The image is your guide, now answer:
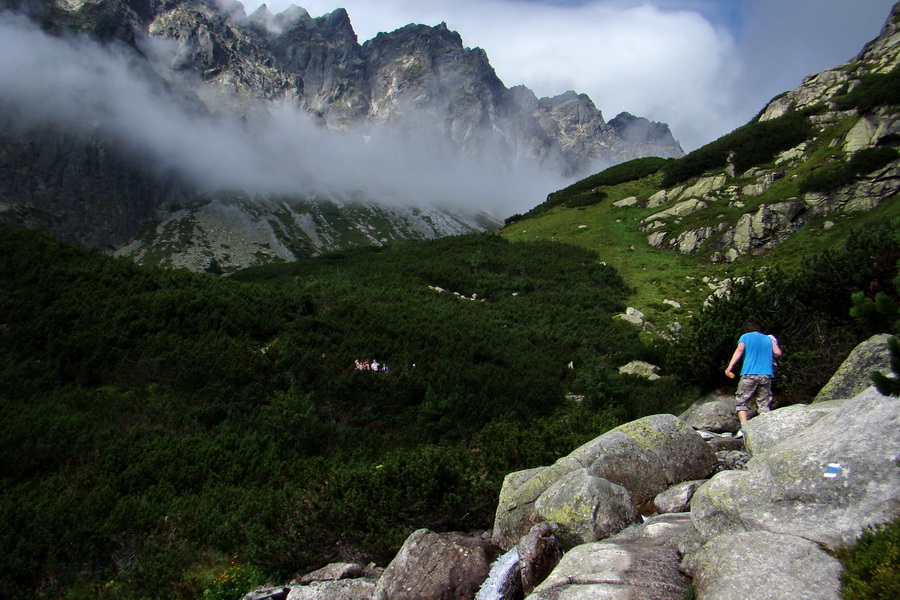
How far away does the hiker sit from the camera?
7898 millimetres

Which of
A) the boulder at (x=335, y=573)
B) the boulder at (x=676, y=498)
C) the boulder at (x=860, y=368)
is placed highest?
the boulder at (x=860, y=368)

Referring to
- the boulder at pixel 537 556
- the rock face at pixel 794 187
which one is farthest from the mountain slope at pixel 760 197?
the boulder at pixel 537 556

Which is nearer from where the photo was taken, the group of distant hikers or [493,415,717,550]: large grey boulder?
[493,415,717,550]: large grey boulder

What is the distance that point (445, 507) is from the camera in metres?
5.98

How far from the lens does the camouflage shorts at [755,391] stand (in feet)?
25.8

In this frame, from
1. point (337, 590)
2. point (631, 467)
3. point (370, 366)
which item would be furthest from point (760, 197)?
point (337, 590)

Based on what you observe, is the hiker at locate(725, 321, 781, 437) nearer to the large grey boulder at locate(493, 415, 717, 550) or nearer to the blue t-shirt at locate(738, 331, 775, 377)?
the blue t-shirt at locate(738, 331, 775, 377)

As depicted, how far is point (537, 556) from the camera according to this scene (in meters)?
4.26

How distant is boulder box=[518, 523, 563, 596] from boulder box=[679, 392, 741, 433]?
5.30 metres

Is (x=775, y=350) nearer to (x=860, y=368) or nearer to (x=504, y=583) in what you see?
(x=860, y=368)

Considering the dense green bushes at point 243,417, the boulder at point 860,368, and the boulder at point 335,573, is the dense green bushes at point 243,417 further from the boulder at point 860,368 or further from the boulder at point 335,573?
the boulder at point 860,368

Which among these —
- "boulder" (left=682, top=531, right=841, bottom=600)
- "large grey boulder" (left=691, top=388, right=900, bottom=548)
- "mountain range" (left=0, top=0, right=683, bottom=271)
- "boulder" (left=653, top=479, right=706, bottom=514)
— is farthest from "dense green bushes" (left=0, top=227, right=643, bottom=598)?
"mountain range" (left=0, top=0, right=683, bottom=271)

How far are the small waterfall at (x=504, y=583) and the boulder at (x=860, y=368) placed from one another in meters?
5.63

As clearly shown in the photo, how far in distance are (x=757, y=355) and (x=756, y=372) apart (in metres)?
0.31
